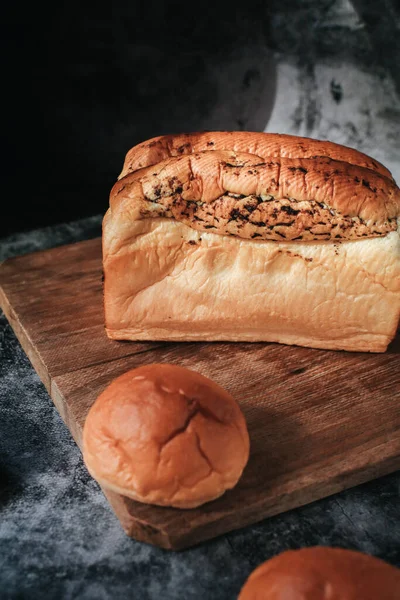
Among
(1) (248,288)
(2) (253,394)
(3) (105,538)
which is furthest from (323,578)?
(1) (248,288)

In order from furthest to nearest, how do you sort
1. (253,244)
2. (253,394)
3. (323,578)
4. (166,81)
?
(166,81) < (253,244) < (253,394) < (323,578)

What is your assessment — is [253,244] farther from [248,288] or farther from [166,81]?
[166,81]

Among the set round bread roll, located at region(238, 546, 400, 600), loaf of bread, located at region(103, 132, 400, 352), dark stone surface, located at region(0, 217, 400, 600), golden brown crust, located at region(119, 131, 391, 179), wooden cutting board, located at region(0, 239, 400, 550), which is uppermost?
golden brown crust, located at region(119, 131, 391, 179)

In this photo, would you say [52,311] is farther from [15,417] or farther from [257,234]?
[257,234]

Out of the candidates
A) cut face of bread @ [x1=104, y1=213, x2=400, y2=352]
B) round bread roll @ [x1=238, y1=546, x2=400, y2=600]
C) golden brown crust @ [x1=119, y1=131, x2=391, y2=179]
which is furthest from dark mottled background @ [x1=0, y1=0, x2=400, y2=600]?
round bread roll @ [x1=238, y1=546, x2=400, y2=600]

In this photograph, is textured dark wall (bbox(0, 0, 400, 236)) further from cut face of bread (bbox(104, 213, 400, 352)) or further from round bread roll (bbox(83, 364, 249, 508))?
round bread roll (bbox(83, 364, 249, 508))

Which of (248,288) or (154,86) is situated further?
(154,86)

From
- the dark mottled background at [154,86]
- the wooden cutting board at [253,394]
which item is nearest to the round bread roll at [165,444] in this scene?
the wooden cutting board at [253,394]
